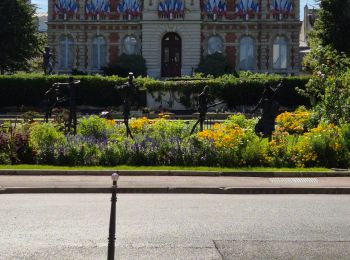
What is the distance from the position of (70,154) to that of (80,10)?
131 feet

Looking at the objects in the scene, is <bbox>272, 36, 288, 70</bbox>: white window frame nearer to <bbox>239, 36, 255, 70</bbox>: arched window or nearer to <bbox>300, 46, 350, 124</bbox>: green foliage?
<bbox>239, 36, 255, 70</bbox>: arched window

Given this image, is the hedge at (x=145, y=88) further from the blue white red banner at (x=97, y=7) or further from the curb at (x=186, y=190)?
the curb at (x=186, y=190)

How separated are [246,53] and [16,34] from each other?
19201 mm

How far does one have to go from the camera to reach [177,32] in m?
54.2

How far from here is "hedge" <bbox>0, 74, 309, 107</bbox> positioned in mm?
39062

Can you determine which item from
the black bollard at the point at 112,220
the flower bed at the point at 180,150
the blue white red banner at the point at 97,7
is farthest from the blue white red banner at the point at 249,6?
the black bollard at the point at 112,220

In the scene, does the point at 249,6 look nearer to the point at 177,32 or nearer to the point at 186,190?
the point at 177,32

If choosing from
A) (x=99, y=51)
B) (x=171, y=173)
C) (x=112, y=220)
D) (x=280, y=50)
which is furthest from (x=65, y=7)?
(x=112, y=220)

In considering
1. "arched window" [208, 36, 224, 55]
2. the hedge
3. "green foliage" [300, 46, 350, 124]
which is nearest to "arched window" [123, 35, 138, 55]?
"arched window" [208, 36, 224, 55]

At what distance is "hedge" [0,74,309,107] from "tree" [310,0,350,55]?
7.73 metres

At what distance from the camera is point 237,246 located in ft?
28.4

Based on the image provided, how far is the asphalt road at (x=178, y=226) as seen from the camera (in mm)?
8359

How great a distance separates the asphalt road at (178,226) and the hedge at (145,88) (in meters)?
26.2

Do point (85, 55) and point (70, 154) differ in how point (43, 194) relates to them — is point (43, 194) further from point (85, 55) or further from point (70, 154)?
point (85, 55)
